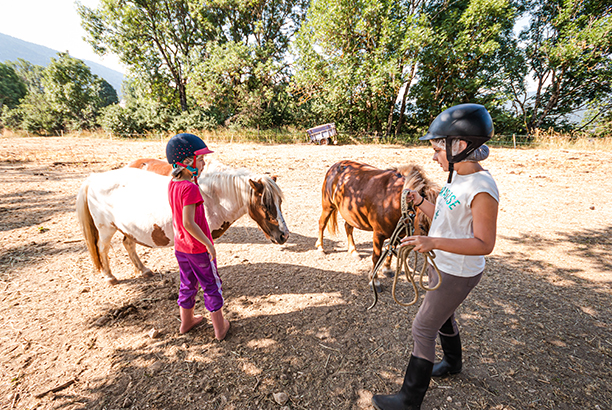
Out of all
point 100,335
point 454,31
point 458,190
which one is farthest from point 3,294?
point 454,31

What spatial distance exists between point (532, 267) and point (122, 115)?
3251cm

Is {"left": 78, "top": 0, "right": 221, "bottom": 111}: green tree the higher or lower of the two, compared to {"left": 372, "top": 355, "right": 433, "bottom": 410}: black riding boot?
higher

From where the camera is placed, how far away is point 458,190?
4.81 feet

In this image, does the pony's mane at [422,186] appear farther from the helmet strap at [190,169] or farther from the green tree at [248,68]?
the green tree at [248,68]

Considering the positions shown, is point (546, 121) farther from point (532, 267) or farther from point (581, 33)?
point (532, 267)

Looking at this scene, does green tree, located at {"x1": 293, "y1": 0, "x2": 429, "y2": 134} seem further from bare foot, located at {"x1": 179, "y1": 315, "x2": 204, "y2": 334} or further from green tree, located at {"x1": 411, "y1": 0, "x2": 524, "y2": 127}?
bare foot, located at {"x1": 179, "y1": 315, "x2": 204, "y2": 334}

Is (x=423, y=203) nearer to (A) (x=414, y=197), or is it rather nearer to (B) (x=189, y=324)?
(A) (x=414, y=197)

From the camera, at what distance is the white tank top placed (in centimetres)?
138

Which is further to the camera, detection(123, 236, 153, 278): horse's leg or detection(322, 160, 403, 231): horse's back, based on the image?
detection(123, 236, 153, 278): horse's leg

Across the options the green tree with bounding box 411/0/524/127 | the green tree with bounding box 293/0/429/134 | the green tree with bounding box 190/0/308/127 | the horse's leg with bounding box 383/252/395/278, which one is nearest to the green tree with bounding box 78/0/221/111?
the green tree with bounding box 190/0/308/127

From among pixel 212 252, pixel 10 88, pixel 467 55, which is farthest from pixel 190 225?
pixel 10 88

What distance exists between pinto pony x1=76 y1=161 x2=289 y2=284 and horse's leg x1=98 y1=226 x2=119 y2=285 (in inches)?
4.2

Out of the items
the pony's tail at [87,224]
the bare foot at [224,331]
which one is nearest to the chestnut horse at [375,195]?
the bare foot at [224,331]

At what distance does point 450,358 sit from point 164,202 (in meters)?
3.48
